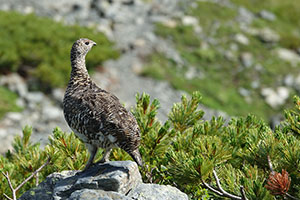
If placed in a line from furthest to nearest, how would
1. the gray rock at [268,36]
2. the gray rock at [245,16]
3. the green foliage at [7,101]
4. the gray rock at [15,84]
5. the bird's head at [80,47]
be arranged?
1. the gray rock at [245,16]
2. the gray rock at [268,36]
3. the gray rock at [15,84]
4. the green foliage at [7,101]
5. the bird's head at [80,47]

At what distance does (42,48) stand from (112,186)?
10.6 m

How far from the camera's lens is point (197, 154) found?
11.3 feet

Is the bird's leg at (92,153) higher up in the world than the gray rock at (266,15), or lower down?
lower down

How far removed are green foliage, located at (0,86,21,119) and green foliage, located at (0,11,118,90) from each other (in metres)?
0.82

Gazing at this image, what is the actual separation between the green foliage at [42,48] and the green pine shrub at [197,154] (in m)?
7.78

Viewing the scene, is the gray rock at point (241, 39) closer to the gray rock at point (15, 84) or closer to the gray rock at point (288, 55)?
the gray rock at point (288, 55)

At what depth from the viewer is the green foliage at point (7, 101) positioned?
11.3m

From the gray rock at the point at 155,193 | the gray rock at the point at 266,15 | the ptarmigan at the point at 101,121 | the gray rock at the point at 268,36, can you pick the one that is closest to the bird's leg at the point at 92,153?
the ptarmigan at the point at 101,121

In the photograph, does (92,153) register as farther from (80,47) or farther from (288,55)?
(288,55)

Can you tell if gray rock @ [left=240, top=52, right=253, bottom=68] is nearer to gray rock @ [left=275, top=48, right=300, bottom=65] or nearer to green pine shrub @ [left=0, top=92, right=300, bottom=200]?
gray rock @ [left=275, top=48, right=300, bottom=65]

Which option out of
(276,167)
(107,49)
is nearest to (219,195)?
(276,167)

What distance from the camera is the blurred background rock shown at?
12.3 meters

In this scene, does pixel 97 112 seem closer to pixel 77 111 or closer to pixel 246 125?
pixel 77 111

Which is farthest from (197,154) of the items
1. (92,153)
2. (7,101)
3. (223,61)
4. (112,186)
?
(223,61)
